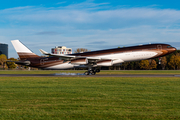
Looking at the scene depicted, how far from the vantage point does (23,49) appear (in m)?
42.2

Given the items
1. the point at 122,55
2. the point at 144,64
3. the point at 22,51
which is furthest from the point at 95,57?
the point at 144,64

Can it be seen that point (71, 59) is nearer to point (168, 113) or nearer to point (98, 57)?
point (98, 57)

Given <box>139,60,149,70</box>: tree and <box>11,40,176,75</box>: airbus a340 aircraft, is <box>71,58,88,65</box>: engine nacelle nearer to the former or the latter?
<box>11,40,176,75</box>: airbus a340 aircraft

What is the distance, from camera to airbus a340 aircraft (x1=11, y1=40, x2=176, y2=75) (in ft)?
123

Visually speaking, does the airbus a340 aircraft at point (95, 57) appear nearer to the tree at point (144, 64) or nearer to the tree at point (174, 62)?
the tree at point (144, 64)

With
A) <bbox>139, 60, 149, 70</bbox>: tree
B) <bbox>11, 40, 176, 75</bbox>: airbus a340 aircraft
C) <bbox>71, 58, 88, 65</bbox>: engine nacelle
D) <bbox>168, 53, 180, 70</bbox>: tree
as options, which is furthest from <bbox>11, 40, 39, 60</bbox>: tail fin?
<bbox>168, 53, 180, 70</bbox>: tree

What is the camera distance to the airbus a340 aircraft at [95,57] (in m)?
A: 37.3

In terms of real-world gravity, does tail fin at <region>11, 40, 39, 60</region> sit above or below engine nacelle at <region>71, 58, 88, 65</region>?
above

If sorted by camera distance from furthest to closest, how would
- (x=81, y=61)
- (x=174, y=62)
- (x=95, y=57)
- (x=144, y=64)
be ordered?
(x=144, y=64) → (x=174, y=62) → (x=95, y=57) → (x=81, y=61)

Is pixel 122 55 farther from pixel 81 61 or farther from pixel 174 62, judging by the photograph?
pixel 174 62

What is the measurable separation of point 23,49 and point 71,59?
1170 cm

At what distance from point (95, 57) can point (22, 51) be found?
16.8 meters

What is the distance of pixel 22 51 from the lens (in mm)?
42219

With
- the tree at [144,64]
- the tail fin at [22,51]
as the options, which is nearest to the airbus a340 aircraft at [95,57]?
the tail fin at [22,51]
